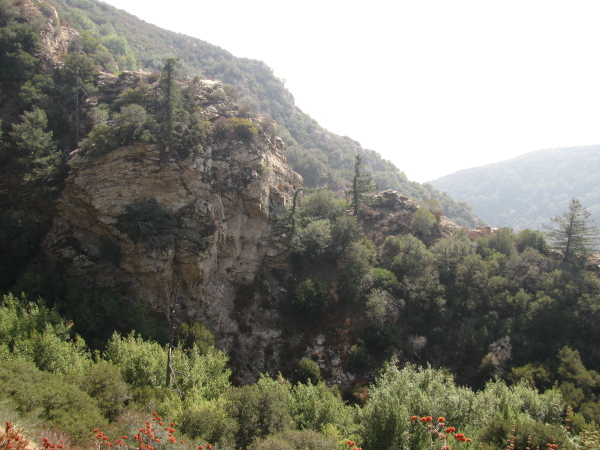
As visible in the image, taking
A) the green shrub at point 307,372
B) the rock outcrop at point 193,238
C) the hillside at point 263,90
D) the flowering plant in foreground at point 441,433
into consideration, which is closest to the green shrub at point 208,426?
the flowering plant in foreground at point 441,433

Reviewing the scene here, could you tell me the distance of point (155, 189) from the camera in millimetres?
34125

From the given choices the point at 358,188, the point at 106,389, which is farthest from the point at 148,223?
the point at 358,188

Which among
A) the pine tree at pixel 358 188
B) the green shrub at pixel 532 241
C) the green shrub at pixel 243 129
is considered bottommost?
the green shrub at pixel 532 241

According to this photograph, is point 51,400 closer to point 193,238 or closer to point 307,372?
point 193,238

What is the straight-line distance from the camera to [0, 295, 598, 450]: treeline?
14.1 meters

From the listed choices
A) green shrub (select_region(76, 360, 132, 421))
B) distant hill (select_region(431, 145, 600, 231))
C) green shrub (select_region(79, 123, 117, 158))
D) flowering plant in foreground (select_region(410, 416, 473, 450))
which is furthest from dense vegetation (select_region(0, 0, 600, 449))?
distant hill (select_region(431, 145, 600, 231))

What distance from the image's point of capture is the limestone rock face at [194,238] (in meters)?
31.4

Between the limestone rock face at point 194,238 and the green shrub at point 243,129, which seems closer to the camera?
the limestone rock face at point 194,238

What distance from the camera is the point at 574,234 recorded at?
39875 mm

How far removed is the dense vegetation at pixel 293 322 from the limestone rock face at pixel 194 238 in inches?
50.0

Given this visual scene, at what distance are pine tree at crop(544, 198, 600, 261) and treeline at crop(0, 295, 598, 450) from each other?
71.4ft

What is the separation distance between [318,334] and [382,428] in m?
18.4

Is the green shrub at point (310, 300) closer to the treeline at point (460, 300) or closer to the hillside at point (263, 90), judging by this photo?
the treeline at point (460, 300)

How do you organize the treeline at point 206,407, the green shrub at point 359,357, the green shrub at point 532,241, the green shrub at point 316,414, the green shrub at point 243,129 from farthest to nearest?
the green shrub at point 532,241 < the green shrub at point 243,129 < the green shrub at point 359,357 < the green shrub at point 316,414 < the treeline at point 206,407
